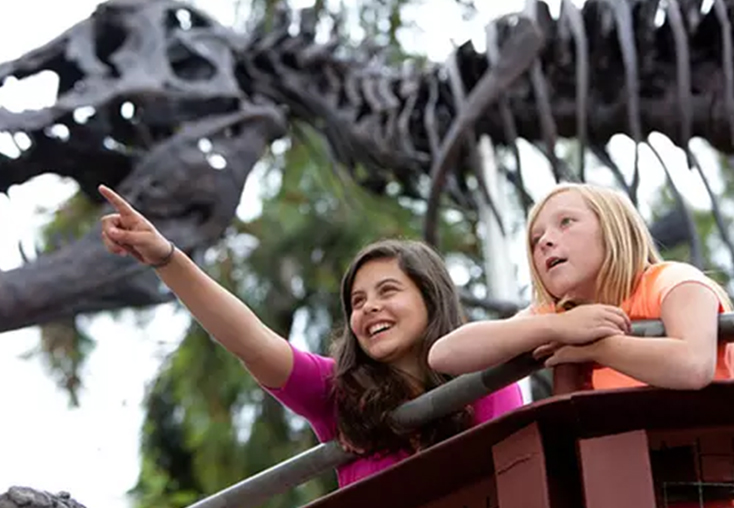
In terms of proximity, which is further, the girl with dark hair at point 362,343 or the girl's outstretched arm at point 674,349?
the girl with dark hair at point 362,343

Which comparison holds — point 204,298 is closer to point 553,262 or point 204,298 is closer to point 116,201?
point 116,201

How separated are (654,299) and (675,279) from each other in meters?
0.05

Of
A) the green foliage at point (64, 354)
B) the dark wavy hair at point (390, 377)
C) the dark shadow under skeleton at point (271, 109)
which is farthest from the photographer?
the green foliage at point (64, 354)

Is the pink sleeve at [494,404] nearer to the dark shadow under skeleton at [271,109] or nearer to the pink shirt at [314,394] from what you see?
the pink shirt at [314,394]

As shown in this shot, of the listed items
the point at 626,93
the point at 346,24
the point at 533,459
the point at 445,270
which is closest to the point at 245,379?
the point at 346,24

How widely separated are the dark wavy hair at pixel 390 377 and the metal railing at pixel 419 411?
0.13 feet

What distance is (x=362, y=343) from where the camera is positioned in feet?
7.57

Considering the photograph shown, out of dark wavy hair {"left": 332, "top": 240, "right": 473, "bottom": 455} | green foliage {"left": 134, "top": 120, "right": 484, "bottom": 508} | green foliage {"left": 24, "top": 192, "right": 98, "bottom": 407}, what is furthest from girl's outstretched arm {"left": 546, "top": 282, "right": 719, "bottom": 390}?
green foliage {"left": 24, "top": 192, "right": 98, "bottom": 407}

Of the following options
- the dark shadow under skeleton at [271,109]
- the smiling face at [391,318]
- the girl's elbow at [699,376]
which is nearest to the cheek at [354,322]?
the smiling face at [391,318]

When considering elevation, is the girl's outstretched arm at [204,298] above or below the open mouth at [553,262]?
above

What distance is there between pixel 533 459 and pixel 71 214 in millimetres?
6470

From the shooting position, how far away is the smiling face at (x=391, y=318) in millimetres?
2281

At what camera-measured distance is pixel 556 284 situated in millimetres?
2043

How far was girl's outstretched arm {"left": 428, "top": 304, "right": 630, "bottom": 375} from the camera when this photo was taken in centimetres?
185
